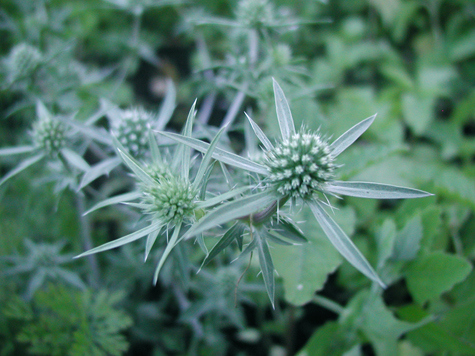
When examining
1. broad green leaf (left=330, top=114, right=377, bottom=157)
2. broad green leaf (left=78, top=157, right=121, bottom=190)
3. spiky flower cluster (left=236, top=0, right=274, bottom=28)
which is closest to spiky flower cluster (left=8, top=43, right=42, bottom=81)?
broad green leaf (left=78, top=157, right=121, bottom=190)

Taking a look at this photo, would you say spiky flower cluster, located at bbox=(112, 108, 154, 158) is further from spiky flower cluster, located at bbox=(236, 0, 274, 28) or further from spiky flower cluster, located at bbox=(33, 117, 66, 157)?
spiky flower cluster, located at bbox=(236, 0, 274, 28)

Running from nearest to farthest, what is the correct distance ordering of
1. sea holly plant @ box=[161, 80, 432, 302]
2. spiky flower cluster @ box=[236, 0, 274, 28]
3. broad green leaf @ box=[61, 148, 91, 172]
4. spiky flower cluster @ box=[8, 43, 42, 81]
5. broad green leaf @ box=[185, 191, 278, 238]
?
1. broad green leaf @ box=[185, 191, 278, 238]
2. sea holly plant @ box=[161, 80, 432, 302]
3. broad green leaf @ box=[61, 148, 91, 172]
4. spiky flower cluster @ box=[236, 0, 274, 28]
5. spiky flower cluster @ box=[8, 43, 42, 81]

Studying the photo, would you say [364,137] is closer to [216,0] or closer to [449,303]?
[449,303]

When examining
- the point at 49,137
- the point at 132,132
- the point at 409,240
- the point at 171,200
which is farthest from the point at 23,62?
the point at 409,240

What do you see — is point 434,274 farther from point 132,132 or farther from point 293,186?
point 132,132

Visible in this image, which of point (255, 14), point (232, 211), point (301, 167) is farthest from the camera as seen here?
point (255, 14)

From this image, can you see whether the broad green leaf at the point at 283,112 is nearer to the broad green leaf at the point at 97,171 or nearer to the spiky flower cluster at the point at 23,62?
the broad green leaf at the point at 97,171

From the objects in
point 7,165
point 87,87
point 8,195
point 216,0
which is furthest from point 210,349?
point 216,0
